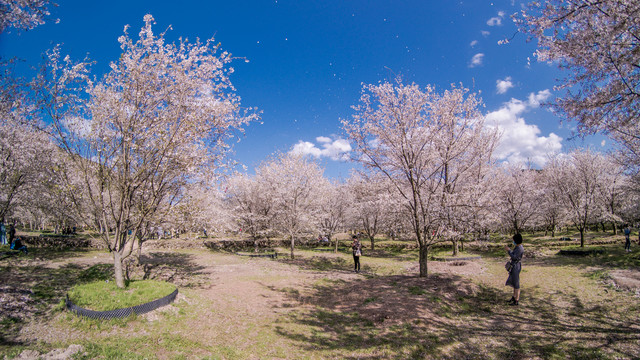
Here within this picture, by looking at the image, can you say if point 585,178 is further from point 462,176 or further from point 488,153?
point 462,176

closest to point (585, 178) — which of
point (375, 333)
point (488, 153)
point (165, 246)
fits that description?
point (488, 153)

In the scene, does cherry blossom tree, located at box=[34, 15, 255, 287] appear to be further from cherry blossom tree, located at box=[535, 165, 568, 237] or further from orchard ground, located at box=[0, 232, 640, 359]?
cherry blossom tree, located at box=[535, 165, 568, 237]

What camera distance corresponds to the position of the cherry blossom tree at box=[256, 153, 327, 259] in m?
23.6

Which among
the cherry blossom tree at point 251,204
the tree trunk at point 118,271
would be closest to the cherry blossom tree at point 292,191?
the cherry blossom tree at point 251,204

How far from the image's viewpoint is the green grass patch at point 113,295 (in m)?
7.55

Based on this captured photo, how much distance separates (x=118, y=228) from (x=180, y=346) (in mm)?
5076

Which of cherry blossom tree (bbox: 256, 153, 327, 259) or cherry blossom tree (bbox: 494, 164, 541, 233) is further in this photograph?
cherry blossom tree (bbox: 494, 164, 541, 233)

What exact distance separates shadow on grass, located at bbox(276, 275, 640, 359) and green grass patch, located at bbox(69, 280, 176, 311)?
429cm

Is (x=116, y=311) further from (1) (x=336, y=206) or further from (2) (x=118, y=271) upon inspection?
(1) (x=336, y=206)

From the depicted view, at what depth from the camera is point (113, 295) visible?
8.02 m

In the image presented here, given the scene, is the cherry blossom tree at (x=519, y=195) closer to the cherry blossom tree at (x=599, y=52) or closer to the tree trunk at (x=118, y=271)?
the cherry blossom tree at (x=599, y=52)

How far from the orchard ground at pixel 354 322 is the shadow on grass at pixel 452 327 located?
3cm

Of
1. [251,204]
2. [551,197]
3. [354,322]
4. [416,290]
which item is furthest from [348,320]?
[551,197]

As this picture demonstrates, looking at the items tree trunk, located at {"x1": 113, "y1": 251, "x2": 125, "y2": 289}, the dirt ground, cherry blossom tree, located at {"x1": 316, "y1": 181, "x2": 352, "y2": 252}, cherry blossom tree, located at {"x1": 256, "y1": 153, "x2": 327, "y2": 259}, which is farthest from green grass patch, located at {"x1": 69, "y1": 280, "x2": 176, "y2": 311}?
cherry blossom tree, located at {"x1": 316, "y1": 181, "x2": 352, "y2": 252}
